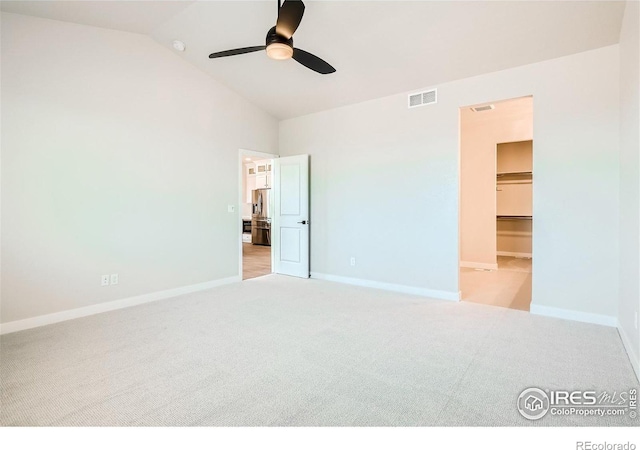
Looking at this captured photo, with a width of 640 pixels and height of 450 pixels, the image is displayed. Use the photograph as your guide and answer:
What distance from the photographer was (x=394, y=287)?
454 cm

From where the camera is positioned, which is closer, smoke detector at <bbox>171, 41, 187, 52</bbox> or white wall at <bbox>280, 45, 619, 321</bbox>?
white wall at <bbox>280, 45, 619, 321</bbox>

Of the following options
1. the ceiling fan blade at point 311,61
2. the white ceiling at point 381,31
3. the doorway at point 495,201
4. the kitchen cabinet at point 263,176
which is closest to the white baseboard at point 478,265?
the doorway at point 495,201

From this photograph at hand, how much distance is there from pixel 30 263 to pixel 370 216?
396 cm

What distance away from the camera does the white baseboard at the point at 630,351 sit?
2.16 meters

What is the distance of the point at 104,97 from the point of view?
3602 mm

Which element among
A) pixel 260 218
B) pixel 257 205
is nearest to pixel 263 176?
pixel 257 205

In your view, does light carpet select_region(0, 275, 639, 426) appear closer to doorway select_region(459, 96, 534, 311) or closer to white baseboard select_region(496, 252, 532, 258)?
doorway select_region(459, 96, 534, 311)

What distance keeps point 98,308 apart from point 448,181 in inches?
173

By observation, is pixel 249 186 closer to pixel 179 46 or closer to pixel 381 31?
pixel 179 46

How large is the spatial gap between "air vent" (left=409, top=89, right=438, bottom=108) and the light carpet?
2.61 meters

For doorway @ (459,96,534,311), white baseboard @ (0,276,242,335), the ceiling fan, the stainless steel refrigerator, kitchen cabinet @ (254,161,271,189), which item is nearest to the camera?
the ceiling fan

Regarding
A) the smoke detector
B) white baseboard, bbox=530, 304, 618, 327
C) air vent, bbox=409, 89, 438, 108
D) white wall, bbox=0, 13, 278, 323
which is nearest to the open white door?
white wall, bbox=0, 13, 278, 323

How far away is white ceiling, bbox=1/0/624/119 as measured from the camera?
287 cm
